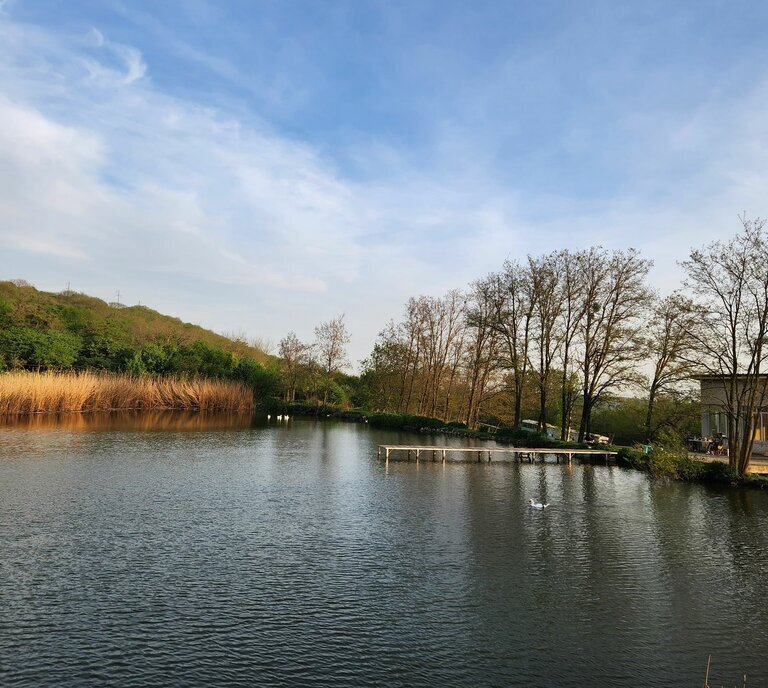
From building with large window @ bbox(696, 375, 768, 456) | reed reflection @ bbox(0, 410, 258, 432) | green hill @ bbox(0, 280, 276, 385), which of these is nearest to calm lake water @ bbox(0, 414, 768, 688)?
building with large window @ bbox(696, 375, 768, 456)

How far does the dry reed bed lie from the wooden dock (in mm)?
26039

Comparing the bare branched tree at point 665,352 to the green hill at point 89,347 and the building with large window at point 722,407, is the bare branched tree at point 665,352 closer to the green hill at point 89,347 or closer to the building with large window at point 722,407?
the building with large window at point 722,407

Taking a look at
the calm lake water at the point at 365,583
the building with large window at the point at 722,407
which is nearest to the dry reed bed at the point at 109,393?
the calm lake water at the point at 365,583

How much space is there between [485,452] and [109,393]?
33161 mm

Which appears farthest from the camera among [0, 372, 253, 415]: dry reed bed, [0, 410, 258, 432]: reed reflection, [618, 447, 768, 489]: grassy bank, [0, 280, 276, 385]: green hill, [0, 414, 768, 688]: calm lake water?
[0, 280, 276, 385]: green hill

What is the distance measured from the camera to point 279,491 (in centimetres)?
1898

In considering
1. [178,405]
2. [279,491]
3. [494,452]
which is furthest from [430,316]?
[279,491]

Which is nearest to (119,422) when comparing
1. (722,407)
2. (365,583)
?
(365,583)

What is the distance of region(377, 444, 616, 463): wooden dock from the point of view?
29781mm

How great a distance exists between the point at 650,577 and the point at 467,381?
37.6 metres

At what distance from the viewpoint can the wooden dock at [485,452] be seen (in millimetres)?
29781

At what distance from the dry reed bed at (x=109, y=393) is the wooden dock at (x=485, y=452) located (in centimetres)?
2604

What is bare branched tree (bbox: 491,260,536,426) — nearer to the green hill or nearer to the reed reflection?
the reed reflection

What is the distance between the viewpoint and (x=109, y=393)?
48000 millimetres
